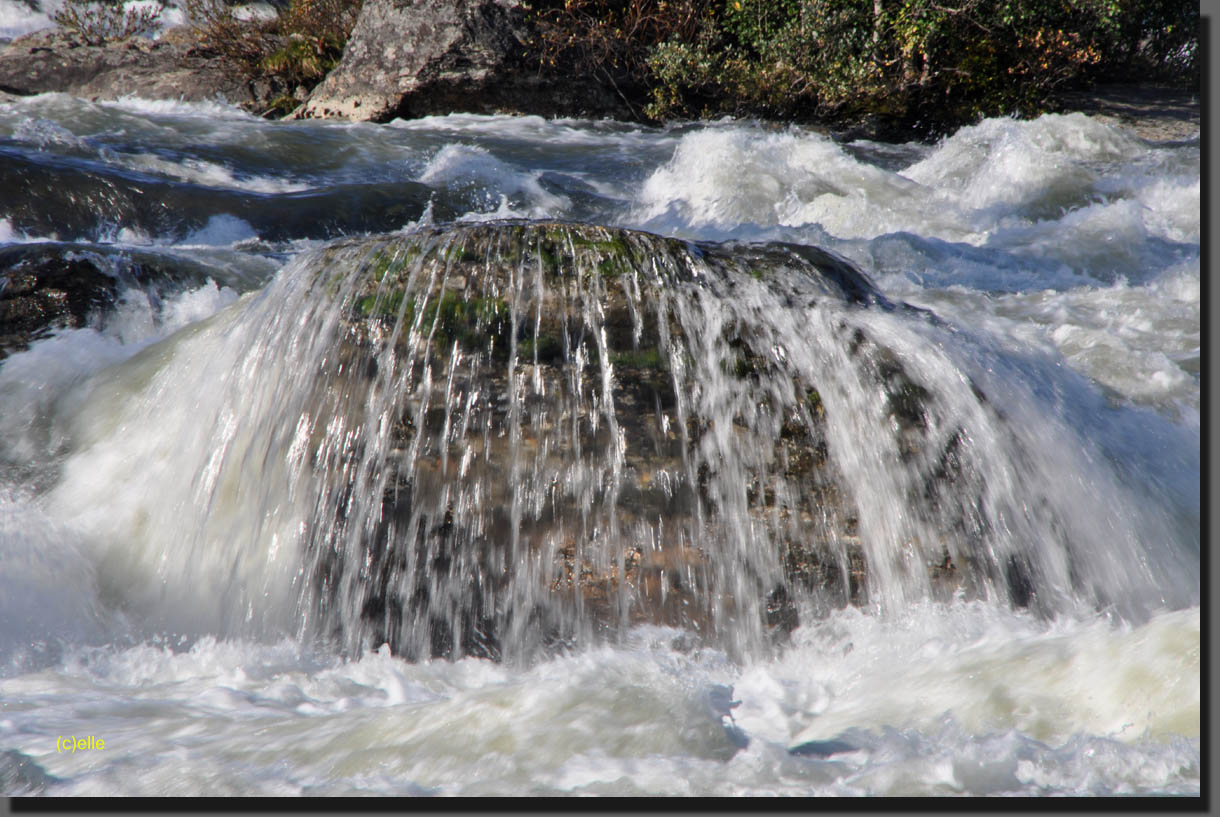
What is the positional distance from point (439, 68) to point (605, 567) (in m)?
10.8

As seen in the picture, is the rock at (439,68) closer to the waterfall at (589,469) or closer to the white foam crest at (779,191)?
the white foam crest at (779,191)

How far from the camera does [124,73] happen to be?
1381 centimetres

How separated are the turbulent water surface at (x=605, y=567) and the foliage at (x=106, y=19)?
1491 cm

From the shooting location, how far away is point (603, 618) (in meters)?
2.83

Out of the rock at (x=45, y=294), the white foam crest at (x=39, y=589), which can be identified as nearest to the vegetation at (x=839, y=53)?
the rock at (x=45, y=294)

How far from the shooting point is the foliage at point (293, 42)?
45.4ft

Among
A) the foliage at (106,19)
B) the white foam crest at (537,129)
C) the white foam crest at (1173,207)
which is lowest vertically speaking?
the white foam crest at (1173,207)

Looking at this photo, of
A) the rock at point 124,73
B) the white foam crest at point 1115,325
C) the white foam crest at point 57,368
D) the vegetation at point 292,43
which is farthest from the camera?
the vegetation at point 292,43

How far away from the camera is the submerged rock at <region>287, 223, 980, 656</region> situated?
9.42 ft

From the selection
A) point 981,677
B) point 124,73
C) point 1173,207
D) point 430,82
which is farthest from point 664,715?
point 124,73

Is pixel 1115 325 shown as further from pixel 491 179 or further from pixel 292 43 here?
pixel 292 43

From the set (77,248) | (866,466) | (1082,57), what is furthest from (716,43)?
(866,466)

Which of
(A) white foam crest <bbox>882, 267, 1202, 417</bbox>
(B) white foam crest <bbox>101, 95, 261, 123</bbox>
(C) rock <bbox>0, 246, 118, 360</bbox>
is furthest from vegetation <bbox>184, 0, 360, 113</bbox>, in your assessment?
(A) white foam crest <bbox>882, 267, 1202, 417</bbox>

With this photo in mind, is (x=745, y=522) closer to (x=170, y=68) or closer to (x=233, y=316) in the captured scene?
(x=233, y=316)
